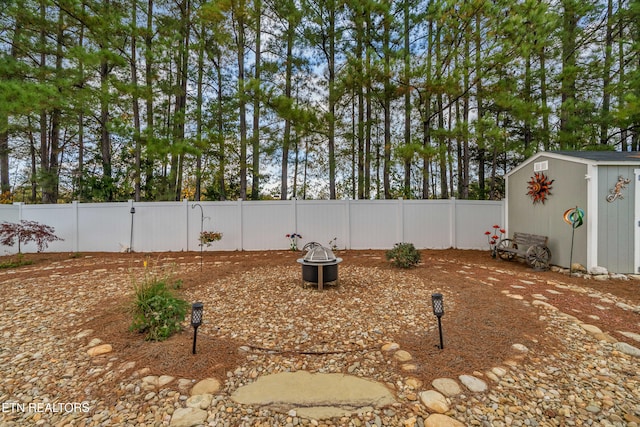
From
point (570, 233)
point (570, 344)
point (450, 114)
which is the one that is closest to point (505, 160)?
point (450, 114)

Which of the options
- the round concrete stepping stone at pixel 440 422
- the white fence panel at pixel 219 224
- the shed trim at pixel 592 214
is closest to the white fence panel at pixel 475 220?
the shed trim at pixel 592 214

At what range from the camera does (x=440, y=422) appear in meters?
1.50

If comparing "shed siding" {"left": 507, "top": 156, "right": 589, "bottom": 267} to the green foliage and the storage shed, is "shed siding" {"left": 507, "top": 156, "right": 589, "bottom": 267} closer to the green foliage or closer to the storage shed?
the storage shed

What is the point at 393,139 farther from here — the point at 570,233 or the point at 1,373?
the point at 1,373

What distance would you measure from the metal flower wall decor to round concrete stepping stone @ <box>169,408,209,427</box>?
707cm

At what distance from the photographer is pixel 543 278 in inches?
182

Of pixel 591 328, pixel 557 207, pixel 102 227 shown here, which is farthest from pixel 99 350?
pixel 557 207

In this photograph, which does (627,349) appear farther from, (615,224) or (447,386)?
(615,224)

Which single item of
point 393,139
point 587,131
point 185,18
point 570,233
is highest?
point 185,18

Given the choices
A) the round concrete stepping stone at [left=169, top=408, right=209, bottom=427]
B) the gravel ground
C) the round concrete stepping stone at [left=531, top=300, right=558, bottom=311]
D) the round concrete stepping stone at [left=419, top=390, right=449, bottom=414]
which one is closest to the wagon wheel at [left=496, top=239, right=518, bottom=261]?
the gravel ground

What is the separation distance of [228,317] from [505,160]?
553 inches

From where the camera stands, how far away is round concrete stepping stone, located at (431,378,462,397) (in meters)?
1.72

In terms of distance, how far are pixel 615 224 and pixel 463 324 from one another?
445 centimetres

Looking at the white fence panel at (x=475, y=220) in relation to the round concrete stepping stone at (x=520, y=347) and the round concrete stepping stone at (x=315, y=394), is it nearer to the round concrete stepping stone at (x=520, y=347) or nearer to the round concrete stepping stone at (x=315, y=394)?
the round concrete stepping stone at (x=520, y=347)
